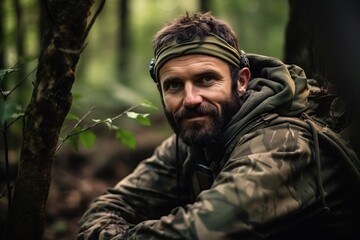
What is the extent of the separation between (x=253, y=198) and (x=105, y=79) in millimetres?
13809

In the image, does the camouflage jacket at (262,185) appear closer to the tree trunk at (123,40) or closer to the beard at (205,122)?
the beard at (205,122)

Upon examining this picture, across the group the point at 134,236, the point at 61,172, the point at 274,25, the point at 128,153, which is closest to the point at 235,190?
the point at 134,236

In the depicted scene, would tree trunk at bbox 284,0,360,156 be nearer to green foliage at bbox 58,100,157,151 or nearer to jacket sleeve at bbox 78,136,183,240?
green foliage at bbox 58,100,157,151

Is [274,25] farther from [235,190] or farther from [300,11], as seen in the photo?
[235,190]

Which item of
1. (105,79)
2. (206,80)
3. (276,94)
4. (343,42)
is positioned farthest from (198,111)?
(105,79)

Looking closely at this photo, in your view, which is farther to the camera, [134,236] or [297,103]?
[297,103]

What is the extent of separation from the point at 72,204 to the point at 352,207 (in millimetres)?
4688

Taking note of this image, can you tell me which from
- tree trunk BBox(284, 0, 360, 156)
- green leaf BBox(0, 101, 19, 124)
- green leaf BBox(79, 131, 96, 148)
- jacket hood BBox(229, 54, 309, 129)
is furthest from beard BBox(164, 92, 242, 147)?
green leaf BBox(0, 101, 19, 124)

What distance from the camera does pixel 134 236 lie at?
2.83 meters

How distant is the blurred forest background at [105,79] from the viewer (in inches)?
263

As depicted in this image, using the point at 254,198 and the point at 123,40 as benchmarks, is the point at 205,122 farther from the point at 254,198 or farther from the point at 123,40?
the point at 123,40

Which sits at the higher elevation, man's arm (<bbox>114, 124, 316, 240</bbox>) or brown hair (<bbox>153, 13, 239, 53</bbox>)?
brown hair (<bbox>153, 13, 239, 53</bbox>)

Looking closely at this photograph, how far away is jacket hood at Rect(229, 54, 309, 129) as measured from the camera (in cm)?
304

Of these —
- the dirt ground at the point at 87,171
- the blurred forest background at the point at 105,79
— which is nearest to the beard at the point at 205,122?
the blurred forest background at the point at 105,79
